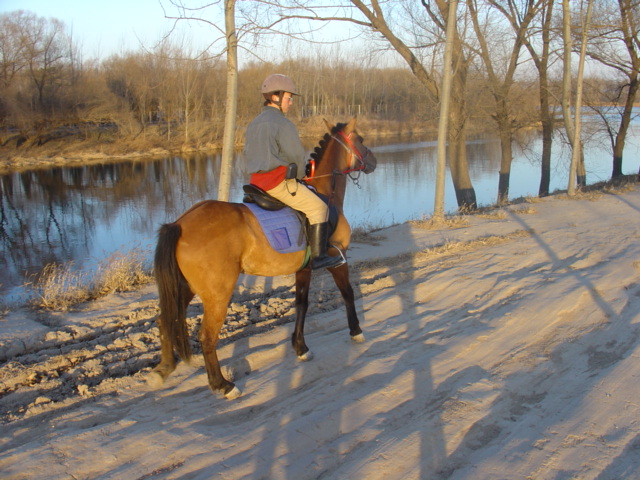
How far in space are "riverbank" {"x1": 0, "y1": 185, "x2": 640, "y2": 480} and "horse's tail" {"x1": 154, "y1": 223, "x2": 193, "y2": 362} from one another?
1.50 ft

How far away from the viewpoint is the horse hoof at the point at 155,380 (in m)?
4.43

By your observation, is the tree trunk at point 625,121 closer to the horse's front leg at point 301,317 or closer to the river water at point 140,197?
the river water at point 140,197

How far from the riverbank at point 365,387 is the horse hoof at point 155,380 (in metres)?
0.07

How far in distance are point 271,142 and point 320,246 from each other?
3.89 ft

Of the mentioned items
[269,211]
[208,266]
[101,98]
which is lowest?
[208,266]

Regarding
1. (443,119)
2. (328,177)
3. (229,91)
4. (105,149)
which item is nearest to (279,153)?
(328,177)

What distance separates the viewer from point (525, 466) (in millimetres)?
3109

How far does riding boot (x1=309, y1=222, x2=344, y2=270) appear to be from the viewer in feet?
16.6

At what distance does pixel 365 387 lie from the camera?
4.25 m

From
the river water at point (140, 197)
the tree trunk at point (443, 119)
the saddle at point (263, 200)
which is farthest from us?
the river water at point (140, 197)

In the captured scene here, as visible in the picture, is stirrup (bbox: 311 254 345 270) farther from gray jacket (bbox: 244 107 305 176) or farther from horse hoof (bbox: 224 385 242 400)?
horse hoof (bbox: 224 385 242 400)

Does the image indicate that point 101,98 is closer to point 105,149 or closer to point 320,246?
point 105,149

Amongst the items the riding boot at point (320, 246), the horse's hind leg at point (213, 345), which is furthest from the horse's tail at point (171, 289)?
the riding boot at point (320, 246)

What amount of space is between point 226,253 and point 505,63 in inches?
742
